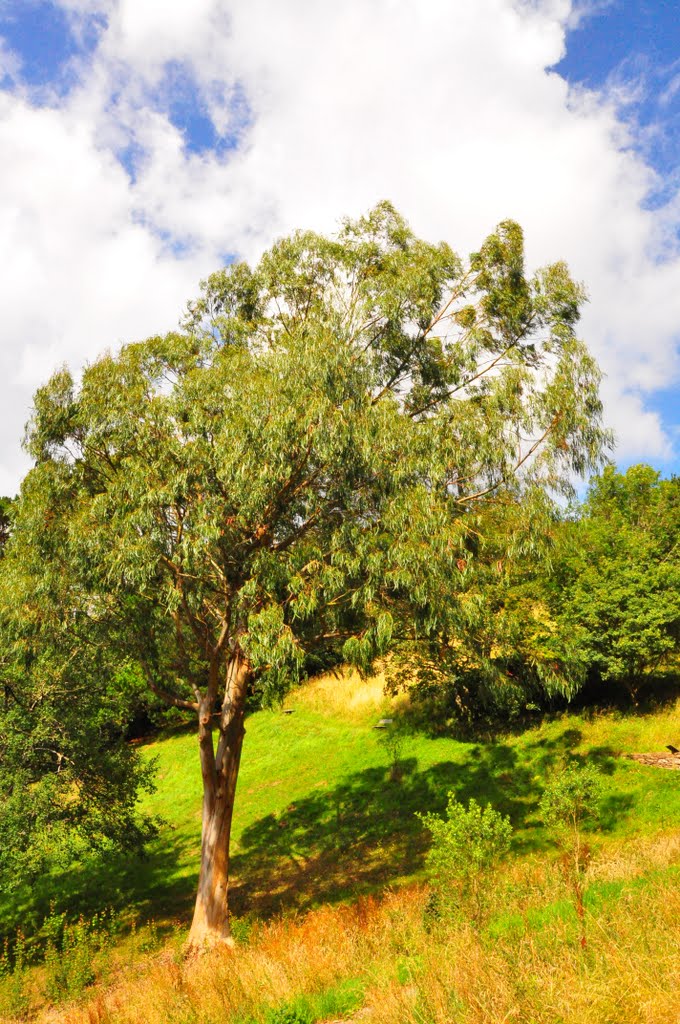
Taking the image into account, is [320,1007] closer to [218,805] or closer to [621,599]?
[218,805]

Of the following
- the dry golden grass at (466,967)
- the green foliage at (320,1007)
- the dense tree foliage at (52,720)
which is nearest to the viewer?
the dry golden grass at (466,967)

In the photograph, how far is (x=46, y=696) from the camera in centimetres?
1500

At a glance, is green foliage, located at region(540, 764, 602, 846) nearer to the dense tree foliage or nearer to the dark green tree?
the dark green tree

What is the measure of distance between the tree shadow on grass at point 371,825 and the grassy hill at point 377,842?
6 centimetres

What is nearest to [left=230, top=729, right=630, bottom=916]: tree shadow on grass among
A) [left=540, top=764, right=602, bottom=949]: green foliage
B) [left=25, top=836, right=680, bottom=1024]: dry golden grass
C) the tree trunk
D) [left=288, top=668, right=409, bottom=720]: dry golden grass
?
the tree trunk

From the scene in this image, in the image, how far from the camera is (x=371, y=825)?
19359 millimetres

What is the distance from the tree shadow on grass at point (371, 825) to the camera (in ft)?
52.3

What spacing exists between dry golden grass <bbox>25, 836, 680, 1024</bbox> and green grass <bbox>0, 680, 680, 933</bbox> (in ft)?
12.1

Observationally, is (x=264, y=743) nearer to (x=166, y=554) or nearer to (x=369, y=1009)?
(x=166, y=554)

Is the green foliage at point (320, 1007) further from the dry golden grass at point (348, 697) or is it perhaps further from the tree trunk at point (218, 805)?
the dry golden grass at point (348, 697)

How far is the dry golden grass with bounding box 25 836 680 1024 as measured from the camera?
546 centimetres

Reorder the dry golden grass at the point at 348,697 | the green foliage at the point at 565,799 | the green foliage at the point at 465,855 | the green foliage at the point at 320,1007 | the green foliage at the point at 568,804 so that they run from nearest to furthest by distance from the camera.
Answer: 1. the green foliage at the point at 320,1007
2. the green foliage at the point at 465,855
3. the green foliage at the point at 568,804
4. the green foliage at the point at 565,799
5. the dry golden grass at the point at 348,697

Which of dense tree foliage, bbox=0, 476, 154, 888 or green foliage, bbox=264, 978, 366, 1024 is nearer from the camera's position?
green foliage, bbox=264, 978, 366, 1024

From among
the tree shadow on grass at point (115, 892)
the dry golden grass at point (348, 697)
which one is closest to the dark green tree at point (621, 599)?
the dry golden grass at point (348, 697)
